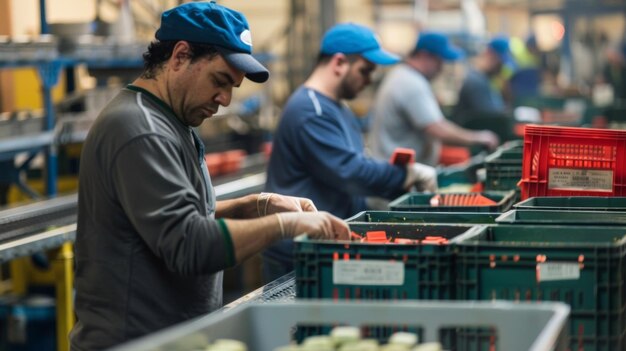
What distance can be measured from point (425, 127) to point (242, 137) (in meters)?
3.09

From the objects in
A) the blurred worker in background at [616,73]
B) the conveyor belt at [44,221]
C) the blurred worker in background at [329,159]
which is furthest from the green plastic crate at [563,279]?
Result: the blurred worker in background at [616,73]

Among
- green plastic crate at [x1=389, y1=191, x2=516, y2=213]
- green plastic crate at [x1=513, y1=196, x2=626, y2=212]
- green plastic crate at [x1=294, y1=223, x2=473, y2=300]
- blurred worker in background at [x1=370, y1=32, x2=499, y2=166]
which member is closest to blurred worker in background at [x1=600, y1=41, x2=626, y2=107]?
blurred worker in background at [x1=370, y1=32, x2=499, y2=166]

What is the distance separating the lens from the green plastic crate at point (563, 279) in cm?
262

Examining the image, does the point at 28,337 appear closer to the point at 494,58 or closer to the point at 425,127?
the point at 425,127

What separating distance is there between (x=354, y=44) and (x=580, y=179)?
160 cm


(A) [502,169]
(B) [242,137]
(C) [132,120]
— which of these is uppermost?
(C) [132,120]

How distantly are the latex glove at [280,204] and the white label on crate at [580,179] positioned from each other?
99cm

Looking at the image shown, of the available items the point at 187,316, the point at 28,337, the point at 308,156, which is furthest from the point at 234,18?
the point at 28,337

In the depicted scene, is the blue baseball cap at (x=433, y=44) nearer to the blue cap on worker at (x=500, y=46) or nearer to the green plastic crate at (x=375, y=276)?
the blue cap on worker at (x=500, y=46)

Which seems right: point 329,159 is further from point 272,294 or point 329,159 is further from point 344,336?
point 344,336

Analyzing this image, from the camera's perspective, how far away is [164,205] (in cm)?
275

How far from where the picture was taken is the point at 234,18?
10.1ft

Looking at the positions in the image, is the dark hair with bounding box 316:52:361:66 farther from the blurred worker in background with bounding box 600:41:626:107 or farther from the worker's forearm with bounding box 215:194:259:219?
the blurred worker in background with bounding box 600:41:626:107

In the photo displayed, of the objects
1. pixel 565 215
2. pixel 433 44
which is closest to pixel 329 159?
pixel 565 215
